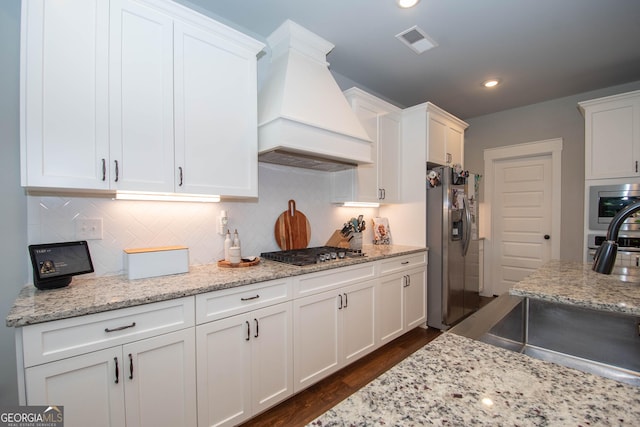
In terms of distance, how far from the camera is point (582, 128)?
140 inches

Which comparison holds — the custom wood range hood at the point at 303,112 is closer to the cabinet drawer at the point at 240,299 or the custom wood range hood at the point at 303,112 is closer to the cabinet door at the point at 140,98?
the cabinet door at the point at 140,98

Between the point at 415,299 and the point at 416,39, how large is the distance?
247 cm

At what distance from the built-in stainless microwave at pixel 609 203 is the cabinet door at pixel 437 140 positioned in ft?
4.93

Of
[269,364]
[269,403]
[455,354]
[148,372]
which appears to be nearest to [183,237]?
[148,372]

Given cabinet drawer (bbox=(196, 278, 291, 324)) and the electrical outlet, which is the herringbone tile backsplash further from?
cabinet drawer (bbox=(196, 278, 291, 324))

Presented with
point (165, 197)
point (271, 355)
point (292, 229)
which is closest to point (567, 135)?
point (292, 229)

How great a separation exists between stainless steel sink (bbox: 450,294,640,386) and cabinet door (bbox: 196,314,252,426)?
1.18 meters

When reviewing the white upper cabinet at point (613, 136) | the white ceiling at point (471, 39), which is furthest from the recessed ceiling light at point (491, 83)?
the white upper cabinet at point (613, 136)

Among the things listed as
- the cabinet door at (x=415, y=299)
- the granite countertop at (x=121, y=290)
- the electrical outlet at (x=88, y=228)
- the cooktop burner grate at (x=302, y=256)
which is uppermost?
the electrical outlet at (x=88, y=228)

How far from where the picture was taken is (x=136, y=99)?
1560mm

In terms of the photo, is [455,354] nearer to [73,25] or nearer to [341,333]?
[341,333]

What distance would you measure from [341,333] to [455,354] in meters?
1.58

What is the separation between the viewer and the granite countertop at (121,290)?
1140mm

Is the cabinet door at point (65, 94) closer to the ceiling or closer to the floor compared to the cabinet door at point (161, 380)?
closer to the ceiling
